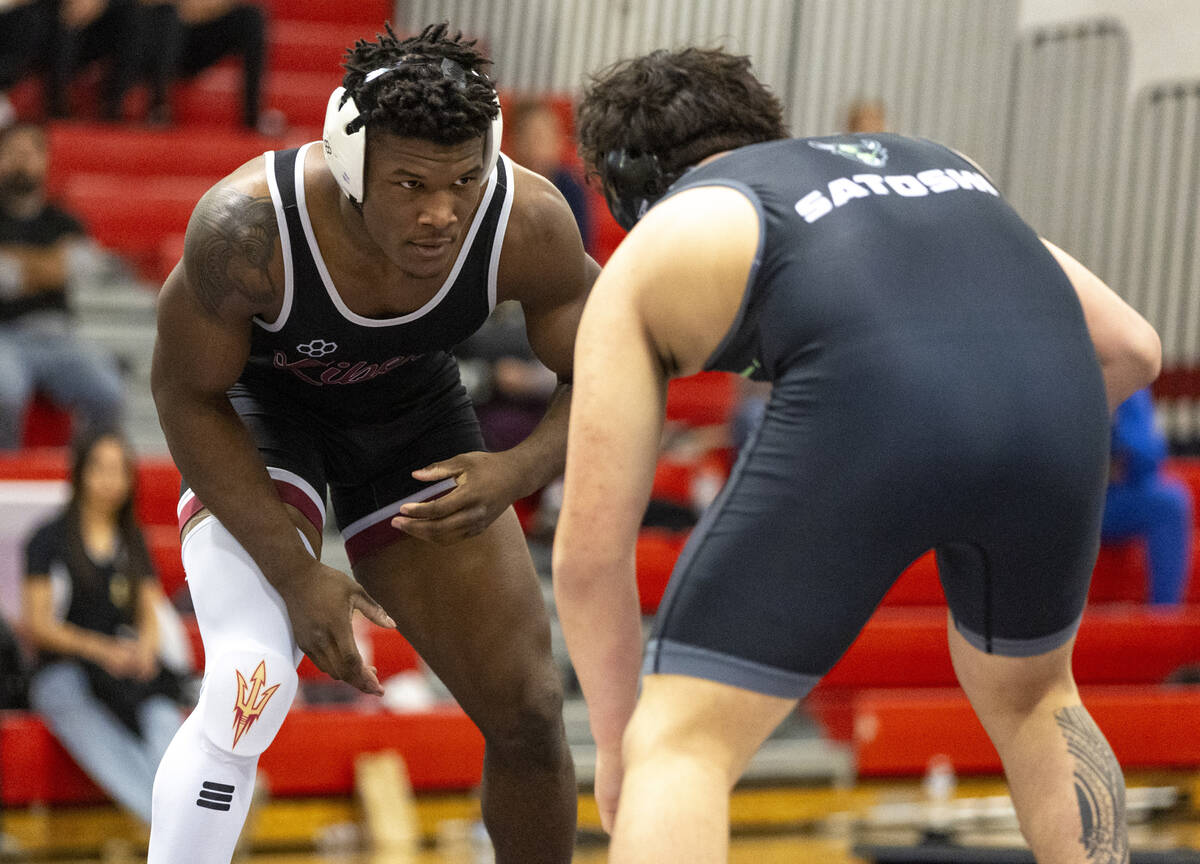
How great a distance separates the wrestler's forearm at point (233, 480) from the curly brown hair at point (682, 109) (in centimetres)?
73

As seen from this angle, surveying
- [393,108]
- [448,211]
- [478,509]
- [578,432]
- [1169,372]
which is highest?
[393,108]

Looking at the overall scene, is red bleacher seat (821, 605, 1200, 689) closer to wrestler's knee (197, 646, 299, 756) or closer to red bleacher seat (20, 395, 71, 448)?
red bleacher seat (20, 395, 71, 448)

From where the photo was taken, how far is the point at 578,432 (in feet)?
6.03

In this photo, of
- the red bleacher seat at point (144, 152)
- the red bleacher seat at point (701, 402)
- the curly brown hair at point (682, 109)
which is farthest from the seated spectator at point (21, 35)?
the curly brown hair at point (682, 109)

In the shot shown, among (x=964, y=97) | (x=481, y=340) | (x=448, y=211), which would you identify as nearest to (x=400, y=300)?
(x=448, y=211)

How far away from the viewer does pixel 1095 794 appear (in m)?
2.06

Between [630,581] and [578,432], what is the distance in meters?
0.20

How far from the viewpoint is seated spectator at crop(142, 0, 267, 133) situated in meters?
7.27

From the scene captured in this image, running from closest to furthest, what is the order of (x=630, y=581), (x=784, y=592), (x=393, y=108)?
(x=784, y=592) → (x=630, y=581) → (x=393, y=108)

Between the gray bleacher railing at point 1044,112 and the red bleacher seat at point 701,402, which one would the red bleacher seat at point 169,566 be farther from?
the gray bleacher railing at point 1044,112

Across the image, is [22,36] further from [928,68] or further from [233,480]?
[233,480]

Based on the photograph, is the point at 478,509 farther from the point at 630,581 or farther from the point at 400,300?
the point at 630,581

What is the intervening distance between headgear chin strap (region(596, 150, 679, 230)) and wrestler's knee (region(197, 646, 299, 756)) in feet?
2.69

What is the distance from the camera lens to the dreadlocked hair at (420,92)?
2107 millimetres
